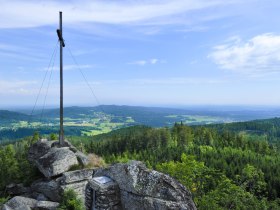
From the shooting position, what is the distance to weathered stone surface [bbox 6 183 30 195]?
110 feet

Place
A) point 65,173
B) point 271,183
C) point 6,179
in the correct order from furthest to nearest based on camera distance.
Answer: point 271,183
point 6,179
point 65,173

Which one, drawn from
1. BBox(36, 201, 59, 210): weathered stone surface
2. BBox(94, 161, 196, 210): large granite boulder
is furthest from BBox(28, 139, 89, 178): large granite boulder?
BBox(94, 161, 196, 210): large granite boulder

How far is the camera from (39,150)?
36562 millimetres

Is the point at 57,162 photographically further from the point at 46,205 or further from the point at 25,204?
the point at 25,204

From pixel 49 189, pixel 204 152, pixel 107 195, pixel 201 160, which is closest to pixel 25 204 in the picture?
pixel 49 189

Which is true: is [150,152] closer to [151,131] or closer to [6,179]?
[151,131]

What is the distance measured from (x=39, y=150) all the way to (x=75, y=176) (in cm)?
907

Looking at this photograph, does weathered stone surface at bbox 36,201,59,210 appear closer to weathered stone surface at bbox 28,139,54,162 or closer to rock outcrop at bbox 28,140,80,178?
rock outcrop at bbox 28,140,80,178

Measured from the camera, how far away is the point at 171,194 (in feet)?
48.2

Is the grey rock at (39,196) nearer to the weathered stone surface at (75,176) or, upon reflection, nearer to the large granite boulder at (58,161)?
the large granite boulder at (58,161)

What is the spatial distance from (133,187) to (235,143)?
162691 mm

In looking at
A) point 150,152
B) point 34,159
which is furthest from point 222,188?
point 150,152

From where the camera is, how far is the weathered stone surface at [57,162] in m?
31.0

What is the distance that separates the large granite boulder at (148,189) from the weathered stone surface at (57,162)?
15.6 metres
